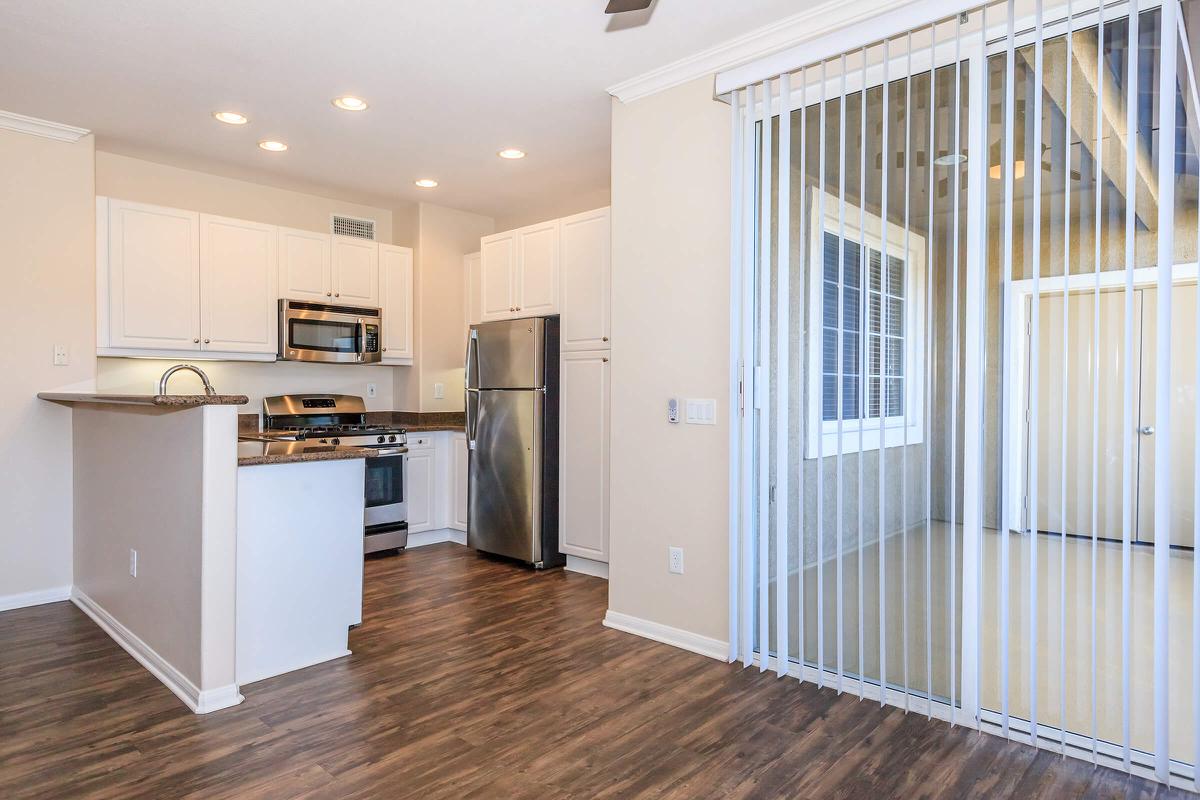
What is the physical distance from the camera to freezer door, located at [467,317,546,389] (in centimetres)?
452

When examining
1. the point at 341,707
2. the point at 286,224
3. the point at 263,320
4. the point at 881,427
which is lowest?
the point at 341,707

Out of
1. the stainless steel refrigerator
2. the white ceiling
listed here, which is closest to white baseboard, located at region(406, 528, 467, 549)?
the stainless steel refrigerator

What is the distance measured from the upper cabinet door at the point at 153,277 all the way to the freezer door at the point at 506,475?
1.84 meters

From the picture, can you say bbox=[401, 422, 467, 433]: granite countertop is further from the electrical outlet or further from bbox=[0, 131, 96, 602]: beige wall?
the electrical outlet

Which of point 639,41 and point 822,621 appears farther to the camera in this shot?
point 639,41

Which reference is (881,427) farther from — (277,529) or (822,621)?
(277,529)

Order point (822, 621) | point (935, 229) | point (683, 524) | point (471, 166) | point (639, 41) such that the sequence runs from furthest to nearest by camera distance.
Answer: point (471, 166), point (683, 524), point (639, 41), point (822, 621), point (935, 229)

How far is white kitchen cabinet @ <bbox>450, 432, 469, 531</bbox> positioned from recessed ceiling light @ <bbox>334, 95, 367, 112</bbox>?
235 cm

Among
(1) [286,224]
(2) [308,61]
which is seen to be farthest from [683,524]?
(1) [286,224]

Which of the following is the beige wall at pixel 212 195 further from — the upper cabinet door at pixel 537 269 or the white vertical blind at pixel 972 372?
the white vertical blind at pixel 972 372

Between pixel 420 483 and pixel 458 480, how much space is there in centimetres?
27

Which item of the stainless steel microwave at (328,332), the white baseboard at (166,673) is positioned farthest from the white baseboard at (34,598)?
the stainless steel microwave at (328,332)

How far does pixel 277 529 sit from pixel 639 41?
244cm

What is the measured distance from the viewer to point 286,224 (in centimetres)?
505
